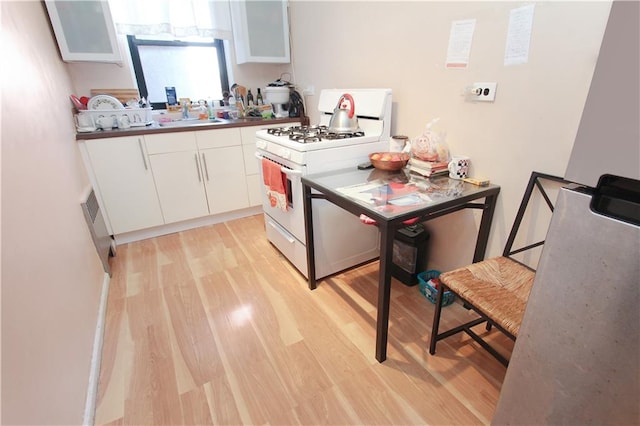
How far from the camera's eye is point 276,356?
1463 millimetres

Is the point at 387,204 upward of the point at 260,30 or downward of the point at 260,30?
downward

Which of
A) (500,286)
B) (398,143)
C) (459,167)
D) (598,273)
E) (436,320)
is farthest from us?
(398,143)

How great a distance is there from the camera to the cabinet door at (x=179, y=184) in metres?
2.52

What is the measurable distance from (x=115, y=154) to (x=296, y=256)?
1611 millimetres

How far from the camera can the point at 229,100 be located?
3168mm

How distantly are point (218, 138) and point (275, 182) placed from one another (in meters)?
1.05

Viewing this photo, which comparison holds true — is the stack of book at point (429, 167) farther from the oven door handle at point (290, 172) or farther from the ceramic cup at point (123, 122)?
the ceramic cup at point (123, 122)

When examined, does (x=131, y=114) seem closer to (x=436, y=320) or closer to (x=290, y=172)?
(x=290, y=172)

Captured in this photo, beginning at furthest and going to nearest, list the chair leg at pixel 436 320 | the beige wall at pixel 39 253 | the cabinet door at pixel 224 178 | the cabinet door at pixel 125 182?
the cabinet door at pixel 224 178, the cabinet door at pixel 125 182, the chair leg at pixel 436 320, the beige wall at pixel 39 253

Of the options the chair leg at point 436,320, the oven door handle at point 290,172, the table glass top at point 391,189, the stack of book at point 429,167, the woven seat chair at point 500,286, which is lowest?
the chair leg at point 436,320

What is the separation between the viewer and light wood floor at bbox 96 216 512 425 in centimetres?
122

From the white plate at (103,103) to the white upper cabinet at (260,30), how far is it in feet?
3.88

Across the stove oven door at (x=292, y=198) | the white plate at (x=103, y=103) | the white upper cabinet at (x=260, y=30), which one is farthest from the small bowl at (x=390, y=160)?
the white plate at (x=103, y=103)

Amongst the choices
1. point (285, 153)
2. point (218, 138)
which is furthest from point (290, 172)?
point (218, 138)
